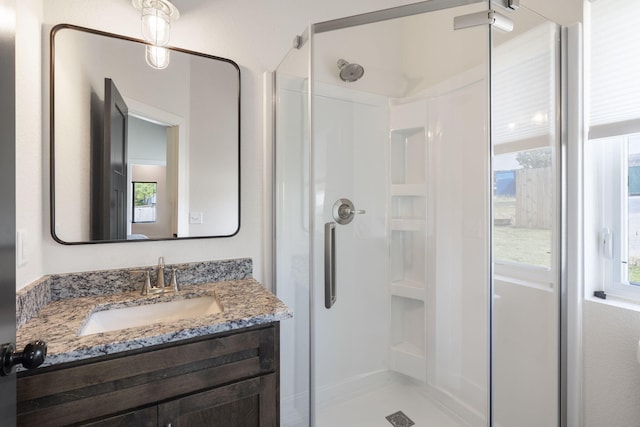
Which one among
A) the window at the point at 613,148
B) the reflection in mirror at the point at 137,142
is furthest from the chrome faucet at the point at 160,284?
the window at the point at 613,148

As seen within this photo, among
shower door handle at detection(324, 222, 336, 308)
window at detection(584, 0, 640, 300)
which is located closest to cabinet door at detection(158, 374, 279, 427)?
shower door handle at detection(324, 222, 336, 308)

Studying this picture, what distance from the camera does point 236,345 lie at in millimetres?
992

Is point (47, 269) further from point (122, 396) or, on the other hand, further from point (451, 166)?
point (451, 166)

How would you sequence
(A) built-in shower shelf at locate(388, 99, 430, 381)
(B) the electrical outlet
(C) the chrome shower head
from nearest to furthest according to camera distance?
1. (B) the electrical outlet
2. (C) the chrome shower head
3. (A) built-in shower shelf at locate(388, 99, 430, 381)

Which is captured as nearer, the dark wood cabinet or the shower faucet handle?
the dark wood cabinet

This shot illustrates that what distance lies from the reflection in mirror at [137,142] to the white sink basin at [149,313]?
0.31 m

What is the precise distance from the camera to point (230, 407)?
0.98m

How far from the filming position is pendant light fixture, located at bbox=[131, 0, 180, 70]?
1.30 metres

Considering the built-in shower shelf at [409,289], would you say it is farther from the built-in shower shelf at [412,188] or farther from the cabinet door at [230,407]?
the cabinet door at [230,407]

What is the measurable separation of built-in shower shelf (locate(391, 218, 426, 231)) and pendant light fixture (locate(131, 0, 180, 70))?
1.39 m

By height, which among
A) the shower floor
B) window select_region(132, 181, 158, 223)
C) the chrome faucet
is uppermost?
window select_region(132, 181, 158, 223)

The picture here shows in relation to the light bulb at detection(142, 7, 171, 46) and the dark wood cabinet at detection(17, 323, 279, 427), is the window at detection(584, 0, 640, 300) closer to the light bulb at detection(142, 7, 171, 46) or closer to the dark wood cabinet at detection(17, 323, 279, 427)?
the dark wood cabinet at detection(17, 323, 279, 427)

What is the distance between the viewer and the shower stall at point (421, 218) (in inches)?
53.3

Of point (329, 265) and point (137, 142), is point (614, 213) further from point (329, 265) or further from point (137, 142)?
Answer: point (137, 142)
